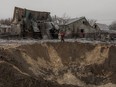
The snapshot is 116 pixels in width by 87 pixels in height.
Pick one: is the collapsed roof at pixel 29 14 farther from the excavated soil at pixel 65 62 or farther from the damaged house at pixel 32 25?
the excavated soil at pixel 65 62

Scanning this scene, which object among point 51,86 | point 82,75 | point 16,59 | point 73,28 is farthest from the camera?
point 73,28

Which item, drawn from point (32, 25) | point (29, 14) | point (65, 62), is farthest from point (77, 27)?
point (65, 62)

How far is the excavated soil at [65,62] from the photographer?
81.1ft

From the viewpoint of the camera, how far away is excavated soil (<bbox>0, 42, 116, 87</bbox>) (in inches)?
974

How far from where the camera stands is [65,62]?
29.0m

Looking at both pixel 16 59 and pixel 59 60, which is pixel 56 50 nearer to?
pixel 59 60

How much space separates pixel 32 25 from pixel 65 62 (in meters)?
17.0

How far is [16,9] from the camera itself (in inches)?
1892

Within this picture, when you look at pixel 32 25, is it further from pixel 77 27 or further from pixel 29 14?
pixel 77 27

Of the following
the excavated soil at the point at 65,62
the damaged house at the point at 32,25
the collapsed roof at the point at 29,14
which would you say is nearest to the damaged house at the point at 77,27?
the collapsed roof at the point at 29,14

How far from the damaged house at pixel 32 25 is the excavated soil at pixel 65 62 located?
44.6 ft

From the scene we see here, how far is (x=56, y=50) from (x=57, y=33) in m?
15.3

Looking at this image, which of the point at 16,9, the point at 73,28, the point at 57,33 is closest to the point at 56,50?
the point at 57,33

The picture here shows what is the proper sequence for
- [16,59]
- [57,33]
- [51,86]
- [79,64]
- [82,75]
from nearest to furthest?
[51,86]
[16,59]
[82,75]
[79,64]
[57,33]
